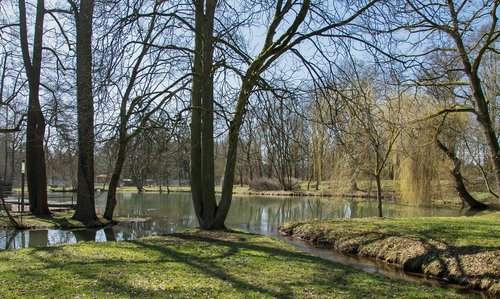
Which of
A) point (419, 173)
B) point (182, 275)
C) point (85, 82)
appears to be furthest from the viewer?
point (419, 173)

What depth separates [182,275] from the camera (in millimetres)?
6082

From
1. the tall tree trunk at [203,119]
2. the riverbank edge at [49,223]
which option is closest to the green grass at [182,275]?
the tall tree trunk at [203,119]

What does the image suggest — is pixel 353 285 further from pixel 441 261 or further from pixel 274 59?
pixel 274 59

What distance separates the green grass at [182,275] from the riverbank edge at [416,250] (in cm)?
198

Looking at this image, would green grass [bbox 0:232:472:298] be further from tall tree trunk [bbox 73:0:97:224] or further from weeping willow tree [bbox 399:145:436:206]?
weeping willow tree [bbox 399:145:436:206]

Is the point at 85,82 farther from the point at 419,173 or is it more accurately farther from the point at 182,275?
the point at 419,173

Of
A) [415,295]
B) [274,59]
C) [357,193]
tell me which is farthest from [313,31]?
A: [357,193]

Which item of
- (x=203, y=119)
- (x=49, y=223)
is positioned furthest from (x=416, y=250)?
(x=49, y=223)

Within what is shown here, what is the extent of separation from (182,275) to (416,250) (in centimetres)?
605

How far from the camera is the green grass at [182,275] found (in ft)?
17.2

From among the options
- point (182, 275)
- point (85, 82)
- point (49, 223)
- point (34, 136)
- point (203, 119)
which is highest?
point (85, 82)

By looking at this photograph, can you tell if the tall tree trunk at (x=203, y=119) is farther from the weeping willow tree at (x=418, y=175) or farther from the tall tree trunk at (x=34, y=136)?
the weeping willow tree at (x=418, y=175)

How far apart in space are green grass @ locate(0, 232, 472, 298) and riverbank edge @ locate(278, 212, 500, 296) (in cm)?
198

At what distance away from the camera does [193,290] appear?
5.33 metres
